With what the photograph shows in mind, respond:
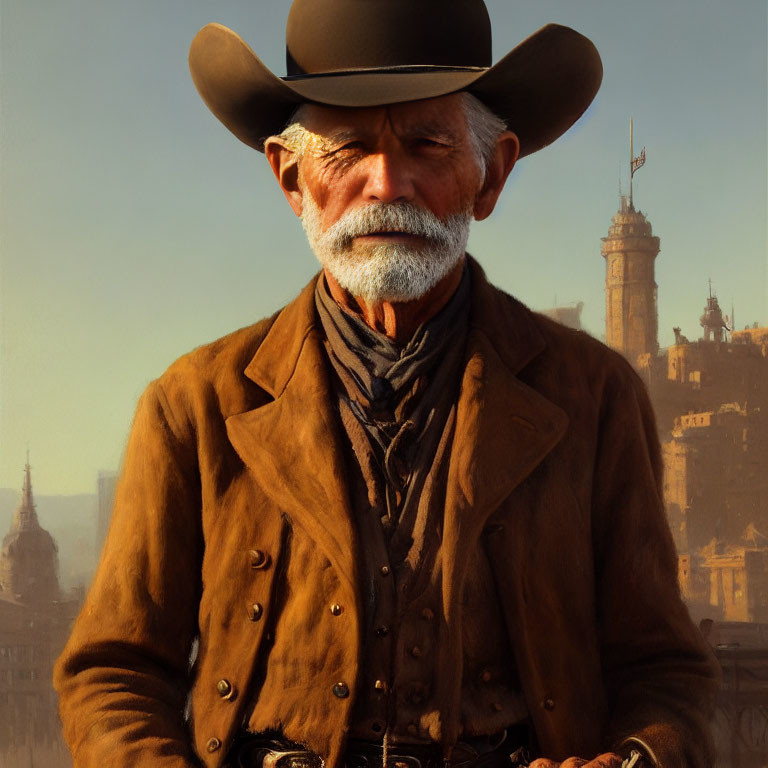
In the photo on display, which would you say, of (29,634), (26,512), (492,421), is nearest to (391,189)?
(492,421)

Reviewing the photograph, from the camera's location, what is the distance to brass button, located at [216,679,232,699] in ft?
8.43

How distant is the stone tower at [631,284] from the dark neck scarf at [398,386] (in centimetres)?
5506

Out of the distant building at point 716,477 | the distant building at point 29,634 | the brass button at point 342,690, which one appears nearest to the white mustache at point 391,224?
the brass button at point 342,690

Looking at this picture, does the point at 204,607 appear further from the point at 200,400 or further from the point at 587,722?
the point at 587,722

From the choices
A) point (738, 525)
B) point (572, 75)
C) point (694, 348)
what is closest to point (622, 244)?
point (694, 348)

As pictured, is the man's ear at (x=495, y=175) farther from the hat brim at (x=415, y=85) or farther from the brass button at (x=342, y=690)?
the brass button at (x=342, y=690)

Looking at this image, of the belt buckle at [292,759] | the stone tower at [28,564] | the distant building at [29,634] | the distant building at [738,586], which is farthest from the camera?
the distant building at [738,586]

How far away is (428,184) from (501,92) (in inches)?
9.9

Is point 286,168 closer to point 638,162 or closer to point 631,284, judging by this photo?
point 638,162

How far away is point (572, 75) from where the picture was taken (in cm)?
267

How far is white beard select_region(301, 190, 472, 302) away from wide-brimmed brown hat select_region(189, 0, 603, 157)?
216 millimetres

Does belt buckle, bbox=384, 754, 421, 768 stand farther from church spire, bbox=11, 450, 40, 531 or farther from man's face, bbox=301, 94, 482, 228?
church spire, bbox=11, 450, 40, 531

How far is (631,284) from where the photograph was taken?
60.9 m

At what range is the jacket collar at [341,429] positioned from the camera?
2.53 m
